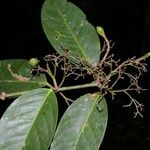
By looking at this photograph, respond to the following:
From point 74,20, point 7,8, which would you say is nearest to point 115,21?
point 7,8

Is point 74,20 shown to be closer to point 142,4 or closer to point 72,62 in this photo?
point 72,62

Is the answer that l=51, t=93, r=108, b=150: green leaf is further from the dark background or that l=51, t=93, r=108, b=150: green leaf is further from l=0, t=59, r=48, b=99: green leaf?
the dark background

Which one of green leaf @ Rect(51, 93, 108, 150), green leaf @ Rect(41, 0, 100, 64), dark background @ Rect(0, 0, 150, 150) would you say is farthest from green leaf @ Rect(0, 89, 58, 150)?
dark background @ Rect(0, 0, 150, 150)

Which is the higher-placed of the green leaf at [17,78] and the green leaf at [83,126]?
the green leaf at [17,78]

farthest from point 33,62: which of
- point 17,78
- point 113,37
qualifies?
point 113,37

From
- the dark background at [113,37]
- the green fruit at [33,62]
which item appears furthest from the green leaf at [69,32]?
the dark background at [113,37]

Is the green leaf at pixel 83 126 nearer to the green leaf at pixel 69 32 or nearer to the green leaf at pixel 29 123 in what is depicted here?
the green leaf at pixel 29 123
